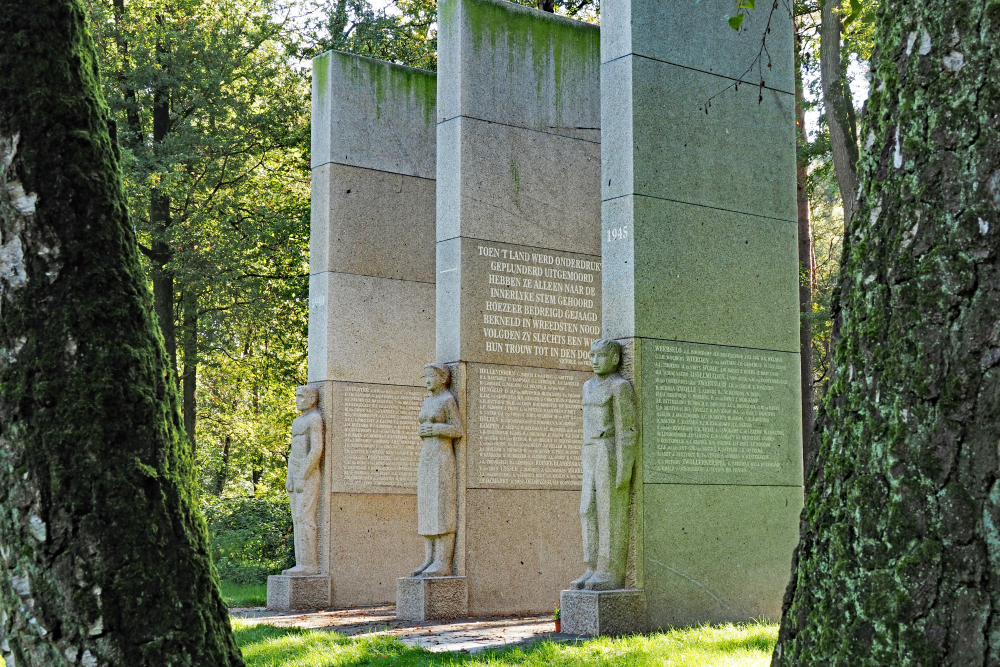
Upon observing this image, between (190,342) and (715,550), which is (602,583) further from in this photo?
(190,342)

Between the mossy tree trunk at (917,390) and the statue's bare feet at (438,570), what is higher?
the mossy tree trunk at (917,390)

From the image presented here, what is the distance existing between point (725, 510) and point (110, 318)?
8.47m

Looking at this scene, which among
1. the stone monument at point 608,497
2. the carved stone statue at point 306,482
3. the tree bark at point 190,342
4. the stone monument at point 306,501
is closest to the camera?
the stone monument at point 608,497

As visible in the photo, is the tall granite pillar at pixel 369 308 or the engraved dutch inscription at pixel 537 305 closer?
the engraved dutch inscription at pixel 537 305

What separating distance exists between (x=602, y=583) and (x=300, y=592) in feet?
17.8

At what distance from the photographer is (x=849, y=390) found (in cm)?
237

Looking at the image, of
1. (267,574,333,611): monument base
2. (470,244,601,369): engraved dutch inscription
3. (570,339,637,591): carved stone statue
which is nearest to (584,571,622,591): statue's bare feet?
(570,339,637,591): carved stone statue

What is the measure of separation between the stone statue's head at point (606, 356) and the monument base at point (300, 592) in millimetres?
5758

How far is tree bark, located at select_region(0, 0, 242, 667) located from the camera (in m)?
2.95

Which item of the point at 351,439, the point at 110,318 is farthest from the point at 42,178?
the point at 351,439

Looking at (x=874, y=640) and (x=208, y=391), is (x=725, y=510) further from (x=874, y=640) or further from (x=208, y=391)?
(x=208, y=391)

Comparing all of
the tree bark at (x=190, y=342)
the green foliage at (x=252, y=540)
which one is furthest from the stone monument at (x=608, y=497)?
the tree bark at (x=190, y=342)

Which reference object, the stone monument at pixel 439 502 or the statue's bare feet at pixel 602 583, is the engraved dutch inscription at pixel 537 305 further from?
the statue's bare feet at pixel 602 583

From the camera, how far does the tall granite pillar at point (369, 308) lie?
15031 mm
